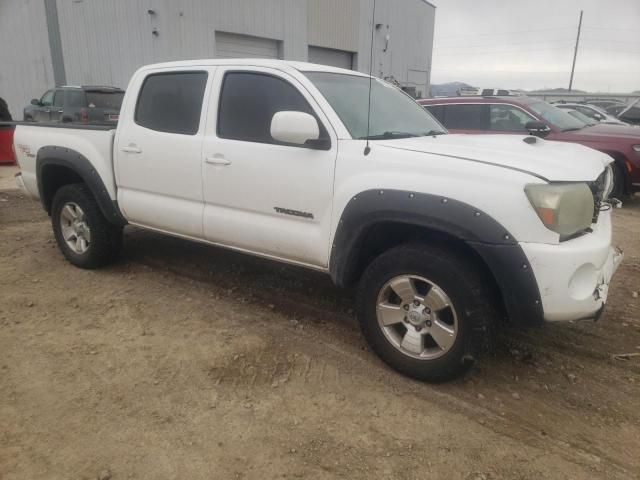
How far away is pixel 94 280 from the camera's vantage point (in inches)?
180

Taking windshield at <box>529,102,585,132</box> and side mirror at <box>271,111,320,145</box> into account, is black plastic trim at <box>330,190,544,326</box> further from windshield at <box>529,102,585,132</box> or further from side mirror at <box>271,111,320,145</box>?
windshield at <box>529,102,585,132</box>

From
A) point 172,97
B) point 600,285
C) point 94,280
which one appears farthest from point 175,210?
point 600,285

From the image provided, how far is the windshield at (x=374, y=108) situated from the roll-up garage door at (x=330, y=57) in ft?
60.3

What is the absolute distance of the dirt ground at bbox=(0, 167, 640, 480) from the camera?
2354 mm

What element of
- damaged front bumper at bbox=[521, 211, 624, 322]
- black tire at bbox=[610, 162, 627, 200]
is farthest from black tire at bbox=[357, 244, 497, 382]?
black tire at bbox=[610, 162, 627, 200]

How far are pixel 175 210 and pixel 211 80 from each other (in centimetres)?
103

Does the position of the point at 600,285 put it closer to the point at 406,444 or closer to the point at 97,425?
the point at 406,444

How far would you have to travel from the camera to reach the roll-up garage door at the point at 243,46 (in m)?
17.6

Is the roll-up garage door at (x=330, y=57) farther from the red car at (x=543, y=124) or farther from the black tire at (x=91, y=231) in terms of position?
the black tire at (x=91, y=231)

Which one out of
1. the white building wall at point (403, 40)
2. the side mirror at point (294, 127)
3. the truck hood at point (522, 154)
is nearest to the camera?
the truck hood at point (522, 154)

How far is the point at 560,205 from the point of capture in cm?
250

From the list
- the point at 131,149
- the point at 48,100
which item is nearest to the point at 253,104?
the point at 131,149

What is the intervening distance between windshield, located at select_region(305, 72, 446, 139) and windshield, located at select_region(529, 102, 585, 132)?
4965 millimetres

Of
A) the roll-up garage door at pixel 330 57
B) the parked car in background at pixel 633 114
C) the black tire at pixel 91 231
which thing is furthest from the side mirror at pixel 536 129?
the roll-up garage door at pixel 330 57
